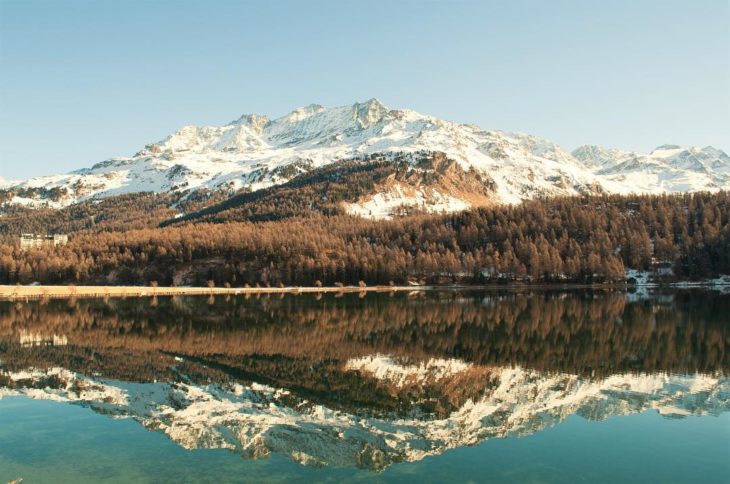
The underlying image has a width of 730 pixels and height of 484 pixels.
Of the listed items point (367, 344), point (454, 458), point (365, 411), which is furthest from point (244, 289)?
point (454, 458)

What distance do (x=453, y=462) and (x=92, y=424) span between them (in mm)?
18308

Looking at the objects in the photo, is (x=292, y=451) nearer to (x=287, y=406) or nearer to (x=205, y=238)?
(x=287, y=406)

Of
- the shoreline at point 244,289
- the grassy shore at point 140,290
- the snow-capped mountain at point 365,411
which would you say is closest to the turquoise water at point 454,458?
the snow-capped mountain at point 365,411

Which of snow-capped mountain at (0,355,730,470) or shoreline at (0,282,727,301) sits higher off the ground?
snow-capped mountain at (0,355,730,470)

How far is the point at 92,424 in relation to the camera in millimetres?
28453

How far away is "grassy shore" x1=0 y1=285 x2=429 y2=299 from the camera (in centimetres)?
13212

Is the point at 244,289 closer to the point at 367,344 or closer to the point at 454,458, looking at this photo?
the point at 367,344

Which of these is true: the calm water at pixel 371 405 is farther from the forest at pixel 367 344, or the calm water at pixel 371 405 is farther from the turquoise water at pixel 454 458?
the forest at pixel 367 344

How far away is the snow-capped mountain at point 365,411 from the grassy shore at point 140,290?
10491 cm

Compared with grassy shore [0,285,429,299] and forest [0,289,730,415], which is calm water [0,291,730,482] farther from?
grassy shore [0,285,429,299]

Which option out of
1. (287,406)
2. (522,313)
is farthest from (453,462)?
(522,313)

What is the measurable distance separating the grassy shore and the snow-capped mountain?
4130 inches

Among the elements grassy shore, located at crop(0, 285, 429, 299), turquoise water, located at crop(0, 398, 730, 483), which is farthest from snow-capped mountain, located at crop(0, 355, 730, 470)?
grassy shore, located at crop(0, 285, 429, 299)

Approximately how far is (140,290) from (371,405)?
131283 mm
